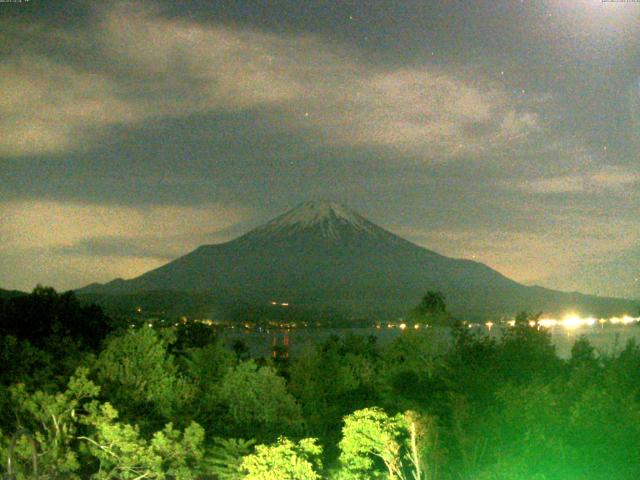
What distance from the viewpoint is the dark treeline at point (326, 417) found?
1048cm

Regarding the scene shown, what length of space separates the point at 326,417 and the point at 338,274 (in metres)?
141

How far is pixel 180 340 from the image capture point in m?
41.2

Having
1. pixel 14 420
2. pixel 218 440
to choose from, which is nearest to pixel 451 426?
pixel 218 440

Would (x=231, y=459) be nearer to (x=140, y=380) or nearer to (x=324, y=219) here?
(x=140, y=380)

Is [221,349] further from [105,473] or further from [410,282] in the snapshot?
[410,282]

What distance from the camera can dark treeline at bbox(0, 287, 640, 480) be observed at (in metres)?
10.5

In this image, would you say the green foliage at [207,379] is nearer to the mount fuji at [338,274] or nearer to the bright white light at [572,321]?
the bright white light at [572,321]

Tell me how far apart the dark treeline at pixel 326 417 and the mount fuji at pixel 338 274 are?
10877cm

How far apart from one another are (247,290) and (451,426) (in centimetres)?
13716

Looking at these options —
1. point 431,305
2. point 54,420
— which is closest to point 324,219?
point 431,305

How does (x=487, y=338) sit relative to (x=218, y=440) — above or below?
above

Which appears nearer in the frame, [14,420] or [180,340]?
[14,420]

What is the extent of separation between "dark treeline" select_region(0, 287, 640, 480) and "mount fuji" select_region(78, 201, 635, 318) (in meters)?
109

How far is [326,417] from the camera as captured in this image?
71.8ft
